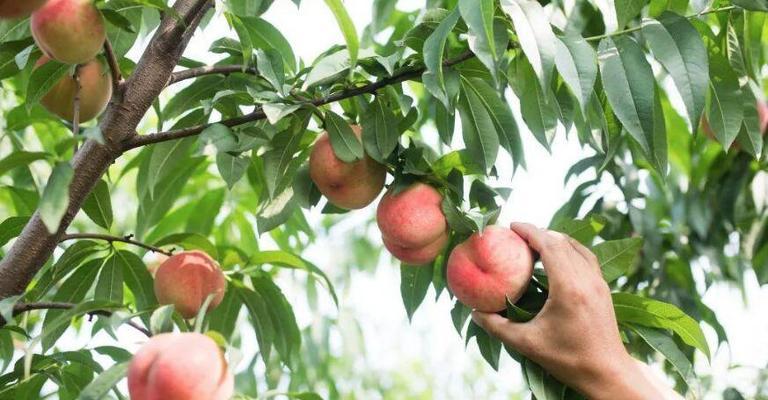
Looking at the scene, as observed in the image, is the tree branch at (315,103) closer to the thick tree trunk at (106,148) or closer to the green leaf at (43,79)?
the thick tree trunk at (106,148)

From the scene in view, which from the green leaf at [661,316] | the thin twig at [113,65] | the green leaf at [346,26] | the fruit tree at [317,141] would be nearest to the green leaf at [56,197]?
the fruit tree at [317,141]

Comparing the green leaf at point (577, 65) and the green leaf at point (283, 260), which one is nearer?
the green leaf at point (577, 65)

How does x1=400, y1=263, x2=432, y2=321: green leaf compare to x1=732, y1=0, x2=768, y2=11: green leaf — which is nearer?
x1=732, y1=0, x2=768, y2=11: green leaf

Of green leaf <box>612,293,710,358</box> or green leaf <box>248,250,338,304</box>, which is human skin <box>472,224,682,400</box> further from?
green leaf <box>248,250,338,304</box>

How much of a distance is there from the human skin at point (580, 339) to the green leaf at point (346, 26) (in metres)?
0.32

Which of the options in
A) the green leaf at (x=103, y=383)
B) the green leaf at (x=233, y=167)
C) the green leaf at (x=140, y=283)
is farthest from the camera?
the green leaf at (x=140, y=283)

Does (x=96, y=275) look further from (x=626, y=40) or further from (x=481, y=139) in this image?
(x=626, y=40)

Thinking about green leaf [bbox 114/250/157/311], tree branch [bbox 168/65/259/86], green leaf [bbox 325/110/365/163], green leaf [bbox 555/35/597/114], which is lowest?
green leaf [bbox 114/250/157/311]

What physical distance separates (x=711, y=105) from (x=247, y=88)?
510 millimetres

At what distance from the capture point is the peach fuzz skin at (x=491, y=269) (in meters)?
1.14

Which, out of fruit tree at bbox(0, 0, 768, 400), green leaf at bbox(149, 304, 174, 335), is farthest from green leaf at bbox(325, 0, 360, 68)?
green leaf at bbox(149, 304, 174, 335)

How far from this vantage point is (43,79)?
3.74 ft

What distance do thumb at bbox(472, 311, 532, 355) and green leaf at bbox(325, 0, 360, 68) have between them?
0.33 m

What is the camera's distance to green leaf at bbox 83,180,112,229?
1245 millimetres
